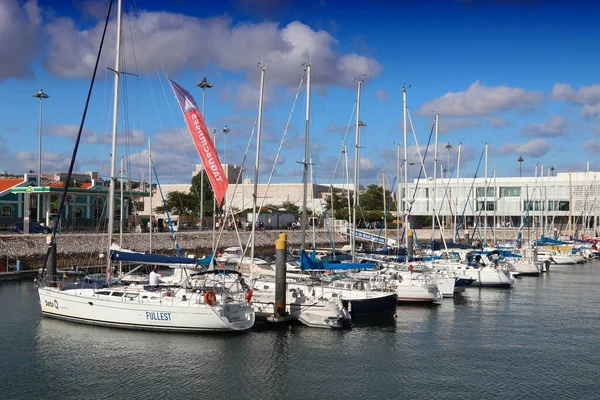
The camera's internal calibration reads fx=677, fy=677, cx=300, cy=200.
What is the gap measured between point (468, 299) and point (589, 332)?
13.6m

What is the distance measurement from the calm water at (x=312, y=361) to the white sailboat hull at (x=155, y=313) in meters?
0.53

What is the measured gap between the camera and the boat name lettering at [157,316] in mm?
34125

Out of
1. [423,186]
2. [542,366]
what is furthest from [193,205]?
[542,366]

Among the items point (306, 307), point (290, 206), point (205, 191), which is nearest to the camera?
point (306, 307)

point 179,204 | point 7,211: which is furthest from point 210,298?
point 179,204

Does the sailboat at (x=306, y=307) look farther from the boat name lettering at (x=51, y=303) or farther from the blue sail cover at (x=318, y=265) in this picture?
the boat name lettering at (x=51, y=303)

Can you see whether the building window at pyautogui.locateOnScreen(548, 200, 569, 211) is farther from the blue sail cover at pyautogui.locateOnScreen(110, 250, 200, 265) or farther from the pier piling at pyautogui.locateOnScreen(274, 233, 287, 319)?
the pier piling at pyautogui.locateOnScreen(274, 233, 287, 319)

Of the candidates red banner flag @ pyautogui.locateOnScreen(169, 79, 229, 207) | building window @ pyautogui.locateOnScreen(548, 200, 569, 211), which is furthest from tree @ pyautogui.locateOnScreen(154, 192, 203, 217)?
red banner flag @ pyautogui.locateOnScreen(169, 79, 229, 207)

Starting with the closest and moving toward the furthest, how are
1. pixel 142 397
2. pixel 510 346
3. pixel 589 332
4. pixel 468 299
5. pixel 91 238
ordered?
pixel 142 397
pixel 510 346
pixel 589 332
pixel 468 299
pixel 91 238

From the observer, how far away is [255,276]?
44.1 metres

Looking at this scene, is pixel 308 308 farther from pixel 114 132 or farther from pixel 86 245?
pixel 86 245

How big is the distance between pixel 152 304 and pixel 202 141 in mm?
10120

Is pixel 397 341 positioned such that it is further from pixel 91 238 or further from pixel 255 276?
pixel 91 238

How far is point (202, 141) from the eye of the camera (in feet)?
128
